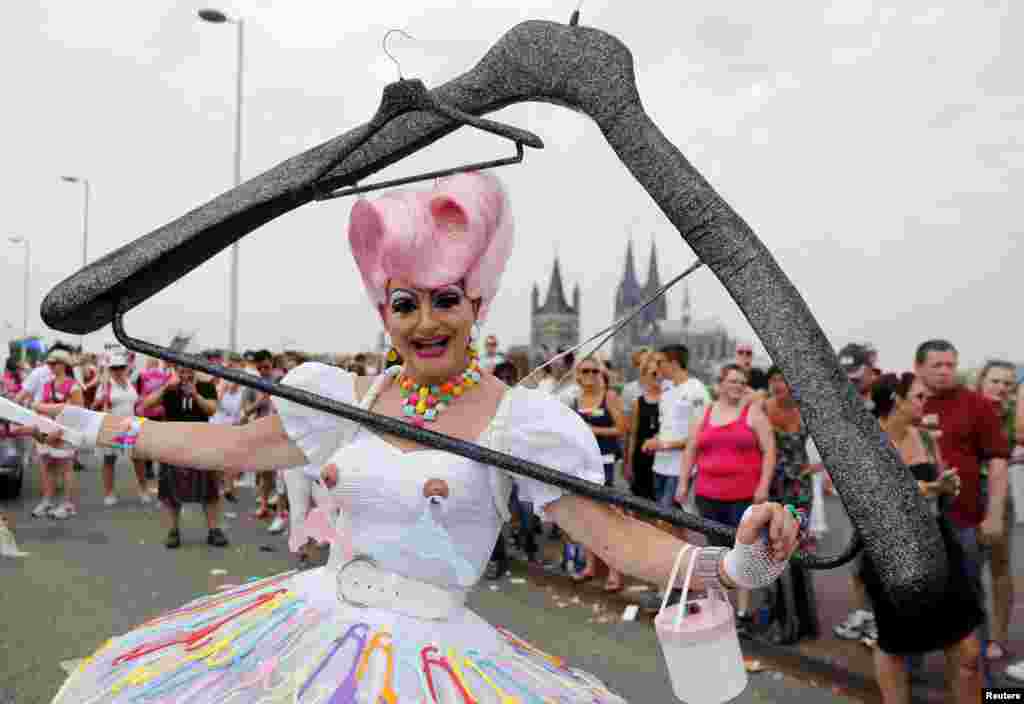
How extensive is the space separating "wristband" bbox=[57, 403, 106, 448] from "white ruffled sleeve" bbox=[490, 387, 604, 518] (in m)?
1.10

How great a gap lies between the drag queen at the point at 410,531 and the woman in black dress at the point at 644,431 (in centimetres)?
454

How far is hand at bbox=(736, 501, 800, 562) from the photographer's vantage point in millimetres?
1777

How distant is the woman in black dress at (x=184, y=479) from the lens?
7.76 meters

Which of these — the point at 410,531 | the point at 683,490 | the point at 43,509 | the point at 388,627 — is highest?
the point at 410,531

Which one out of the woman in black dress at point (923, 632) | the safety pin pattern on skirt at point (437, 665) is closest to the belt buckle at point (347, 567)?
the safety pin pattern on skirt at point (437, 665)

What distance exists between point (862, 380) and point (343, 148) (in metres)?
5.72

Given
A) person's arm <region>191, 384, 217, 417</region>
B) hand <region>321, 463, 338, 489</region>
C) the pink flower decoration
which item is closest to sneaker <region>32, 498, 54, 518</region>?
person's arm <region>191, 384, 217, 417</region>

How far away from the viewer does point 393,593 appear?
7.11ft

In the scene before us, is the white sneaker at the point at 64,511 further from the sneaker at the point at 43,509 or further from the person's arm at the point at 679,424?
the person's arm at the point at 679,424

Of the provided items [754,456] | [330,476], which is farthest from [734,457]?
Result: [330,476]

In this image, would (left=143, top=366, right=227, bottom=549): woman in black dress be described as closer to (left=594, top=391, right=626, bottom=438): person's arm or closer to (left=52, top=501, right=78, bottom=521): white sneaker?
(left=52, top=501, right=78, bottom=521): white sneaker

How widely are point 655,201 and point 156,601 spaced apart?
16.8 feet

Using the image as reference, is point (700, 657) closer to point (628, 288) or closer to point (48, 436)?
point (48, 436)

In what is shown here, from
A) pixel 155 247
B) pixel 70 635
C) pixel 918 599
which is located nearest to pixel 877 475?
pixel 918 599
